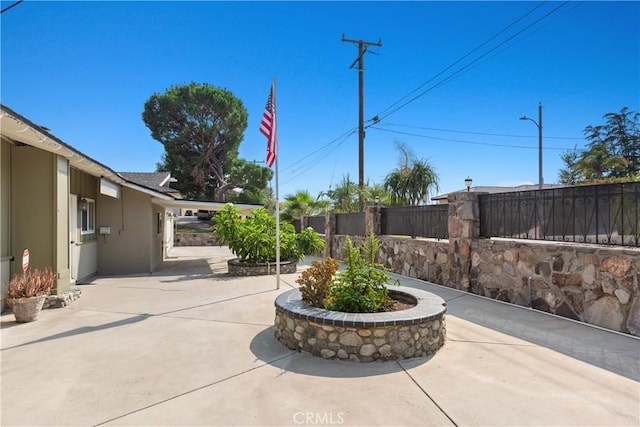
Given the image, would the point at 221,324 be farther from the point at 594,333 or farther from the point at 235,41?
the point at 235,41

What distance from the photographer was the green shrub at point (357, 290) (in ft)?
13.7

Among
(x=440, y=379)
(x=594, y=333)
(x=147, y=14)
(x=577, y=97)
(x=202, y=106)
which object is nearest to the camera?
(x=440, y=379)

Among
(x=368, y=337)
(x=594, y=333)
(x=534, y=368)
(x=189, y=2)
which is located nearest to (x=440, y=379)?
(x=368, y=337)

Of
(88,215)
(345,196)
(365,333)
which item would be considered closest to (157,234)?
(88,215)

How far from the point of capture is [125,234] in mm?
10047

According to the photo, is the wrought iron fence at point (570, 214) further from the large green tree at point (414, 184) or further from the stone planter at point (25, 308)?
the large green tree at point (414, 184)

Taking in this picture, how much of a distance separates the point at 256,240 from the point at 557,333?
7.14 metres

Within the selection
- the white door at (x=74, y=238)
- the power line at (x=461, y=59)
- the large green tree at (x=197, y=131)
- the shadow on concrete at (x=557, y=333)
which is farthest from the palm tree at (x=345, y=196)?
the large green tree at (x=197, y=131)

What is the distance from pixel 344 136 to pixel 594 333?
14799 mm

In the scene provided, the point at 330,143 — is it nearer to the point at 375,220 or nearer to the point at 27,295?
the point at 375,220

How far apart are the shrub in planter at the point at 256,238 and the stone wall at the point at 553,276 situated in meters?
4.07

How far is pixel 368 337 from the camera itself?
3.60 m

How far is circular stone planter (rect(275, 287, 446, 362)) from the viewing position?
142 inches

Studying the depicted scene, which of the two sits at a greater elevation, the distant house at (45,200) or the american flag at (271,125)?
the american flag at (271,125)
